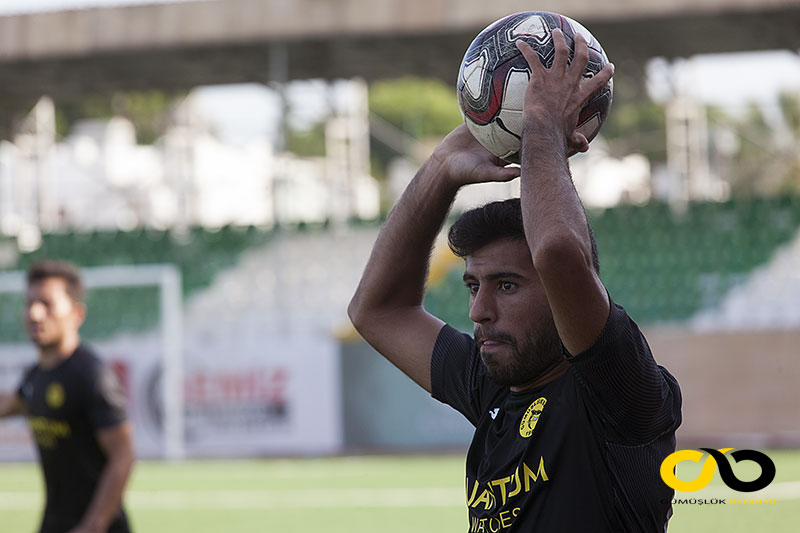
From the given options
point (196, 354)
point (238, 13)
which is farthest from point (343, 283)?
point (238, 13)

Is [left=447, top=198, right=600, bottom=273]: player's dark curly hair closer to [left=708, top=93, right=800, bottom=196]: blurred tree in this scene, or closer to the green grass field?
the green grass field

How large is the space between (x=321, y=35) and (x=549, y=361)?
15364mm

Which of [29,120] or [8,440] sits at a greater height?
[29,120]

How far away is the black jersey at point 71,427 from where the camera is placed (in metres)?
5.41

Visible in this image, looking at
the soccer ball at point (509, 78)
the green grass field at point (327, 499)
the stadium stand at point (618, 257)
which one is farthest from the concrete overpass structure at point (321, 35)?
the soccer ball at point (509, 78)

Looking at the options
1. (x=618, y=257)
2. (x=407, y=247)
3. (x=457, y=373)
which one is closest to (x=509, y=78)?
(x=407, y=247)

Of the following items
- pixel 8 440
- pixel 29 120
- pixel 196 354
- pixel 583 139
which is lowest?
pixel 8 440

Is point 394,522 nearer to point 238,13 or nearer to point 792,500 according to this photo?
point 792,500

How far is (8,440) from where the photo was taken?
1523cm

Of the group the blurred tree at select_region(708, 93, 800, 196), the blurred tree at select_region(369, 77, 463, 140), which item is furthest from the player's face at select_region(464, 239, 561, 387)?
the blurred tree at select_region(369, 77, 463, 140)

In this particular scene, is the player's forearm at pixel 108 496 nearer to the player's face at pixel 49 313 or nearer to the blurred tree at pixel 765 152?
the player's face at pixel 49 313

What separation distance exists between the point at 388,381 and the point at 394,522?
17.8 ft

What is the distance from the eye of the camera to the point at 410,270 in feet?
10.7

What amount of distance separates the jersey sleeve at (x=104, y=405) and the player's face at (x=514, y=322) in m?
3.19
